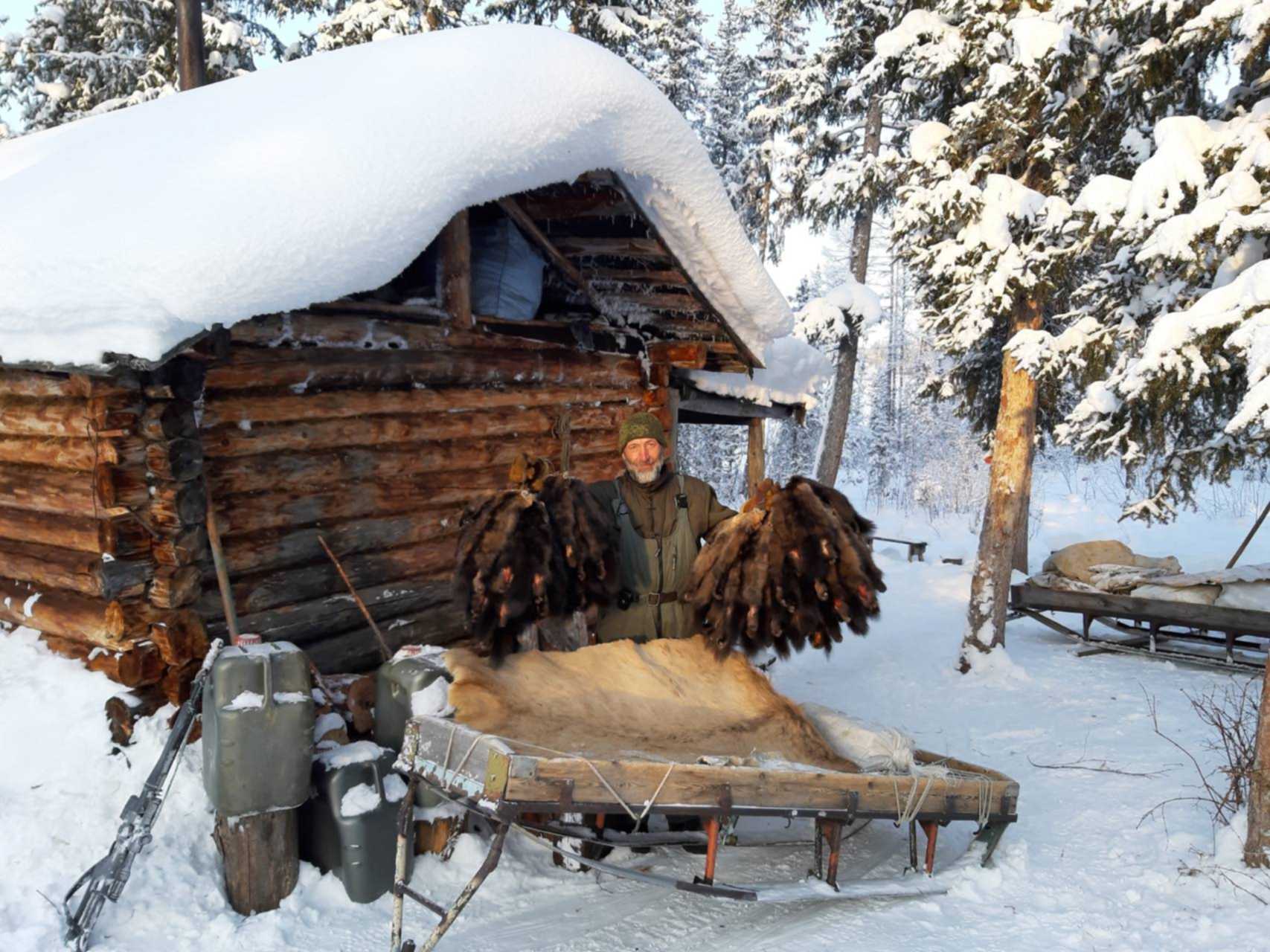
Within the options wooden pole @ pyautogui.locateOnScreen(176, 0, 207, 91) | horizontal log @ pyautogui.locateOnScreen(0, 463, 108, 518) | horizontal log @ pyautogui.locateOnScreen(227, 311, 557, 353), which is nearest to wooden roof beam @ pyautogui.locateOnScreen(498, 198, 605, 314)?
horizontal log @ pyautogui.locateOnScreen(227, 311, 557, 353)

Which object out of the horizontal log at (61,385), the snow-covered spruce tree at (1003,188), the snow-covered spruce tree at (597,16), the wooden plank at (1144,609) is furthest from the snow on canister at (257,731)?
the snow-covered spruce tree at (597,16)

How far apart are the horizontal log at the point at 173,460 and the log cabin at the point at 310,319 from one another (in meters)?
0.01

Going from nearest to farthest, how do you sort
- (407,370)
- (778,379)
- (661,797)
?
(661,797) < (407,370) < (778,379)

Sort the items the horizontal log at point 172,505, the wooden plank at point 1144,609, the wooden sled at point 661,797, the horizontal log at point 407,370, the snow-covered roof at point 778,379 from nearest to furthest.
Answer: the wooden sled at point 661,797 → the horizontal log at point 172,505 → the horizontal log at point 407,370 → the snow-covered roof at point 778,379 → the wooden plank at point 1144,609

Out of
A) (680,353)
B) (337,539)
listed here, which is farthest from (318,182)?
(680,353)

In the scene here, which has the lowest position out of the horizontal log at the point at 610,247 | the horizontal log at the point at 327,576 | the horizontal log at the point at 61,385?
the horizontal log at the point at 327,576

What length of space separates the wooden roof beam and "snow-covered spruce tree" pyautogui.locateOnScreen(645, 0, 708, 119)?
15757mm

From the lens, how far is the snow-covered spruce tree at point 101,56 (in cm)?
1591

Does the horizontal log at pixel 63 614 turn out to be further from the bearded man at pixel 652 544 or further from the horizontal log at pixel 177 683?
the bearded man at pixel 652 544

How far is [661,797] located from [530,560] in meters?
1.42

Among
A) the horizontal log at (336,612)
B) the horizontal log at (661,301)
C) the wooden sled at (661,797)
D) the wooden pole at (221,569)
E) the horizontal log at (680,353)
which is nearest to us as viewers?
the wooden sled at (661,797)

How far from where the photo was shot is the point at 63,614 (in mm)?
5234

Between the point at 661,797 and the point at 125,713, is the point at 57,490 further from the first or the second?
the point at 661,797

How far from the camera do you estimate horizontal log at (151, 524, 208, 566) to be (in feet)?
16.1
